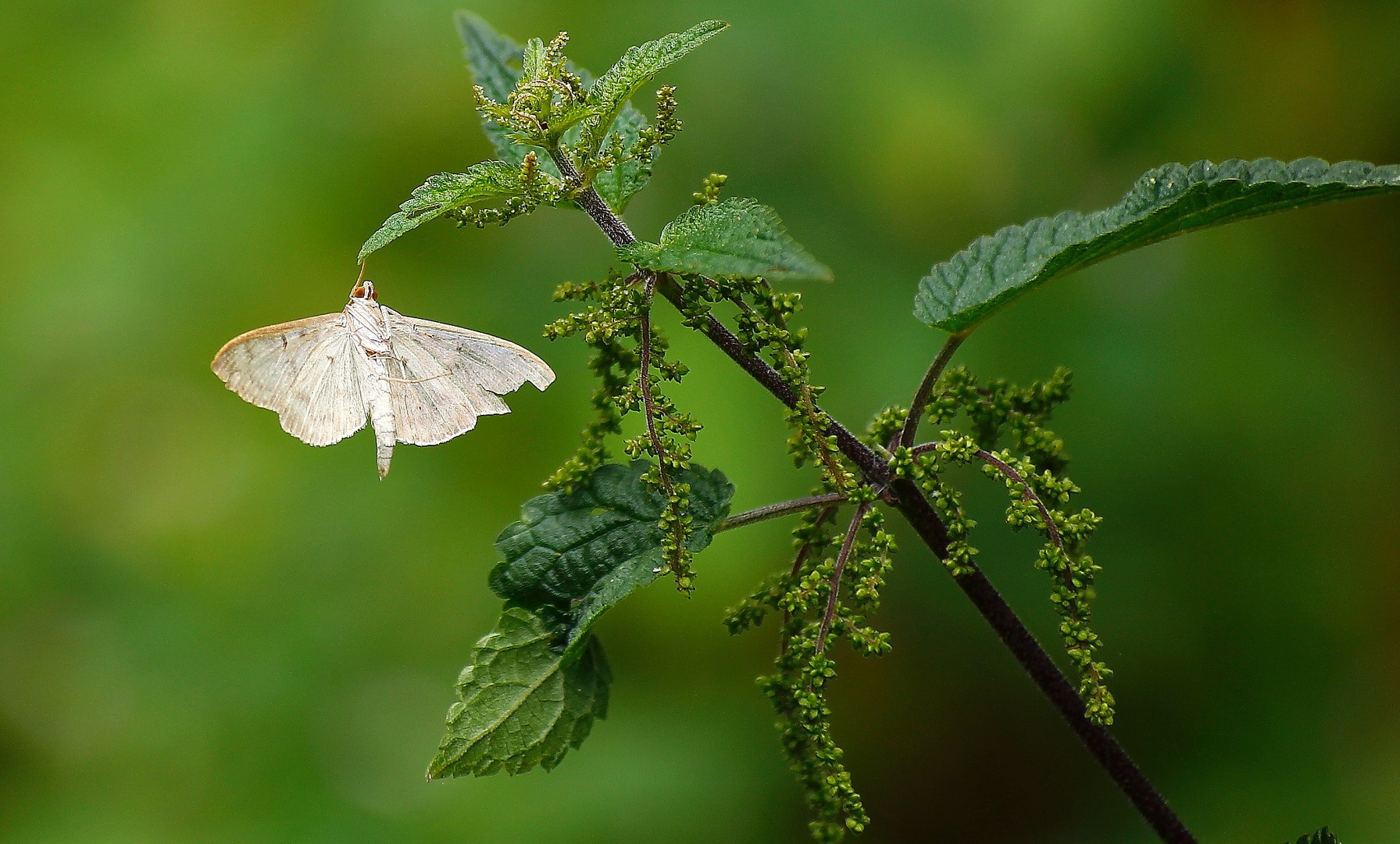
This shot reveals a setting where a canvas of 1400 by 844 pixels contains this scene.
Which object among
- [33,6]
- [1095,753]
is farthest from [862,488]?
[33,6]

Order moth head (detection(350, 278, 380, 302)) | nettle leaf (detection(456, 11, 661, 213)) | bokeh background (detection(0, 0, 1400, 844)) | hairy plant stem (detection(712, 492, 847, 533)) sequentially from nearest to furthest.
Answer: hairy plant stem (detection(712, 492, 847, 533)) < nettle leaf (detection(456, 11, 661, 213)) < moth head (detection(350, 278, 380, 302)) < bokeh background (detection(0, 0, 1400, 844))

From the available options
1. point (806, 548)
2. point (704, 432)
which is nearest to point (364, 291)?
point (806, 548)

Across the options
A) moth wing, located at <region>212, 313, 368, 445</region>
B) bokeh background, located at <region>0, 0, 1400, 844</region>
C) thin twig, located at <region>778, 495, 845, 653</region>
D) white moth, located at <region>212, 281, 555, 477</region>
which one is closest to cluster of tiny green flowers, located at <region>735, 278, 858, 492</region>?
thin twig, located at <region>778, 495, 845, 653</region>

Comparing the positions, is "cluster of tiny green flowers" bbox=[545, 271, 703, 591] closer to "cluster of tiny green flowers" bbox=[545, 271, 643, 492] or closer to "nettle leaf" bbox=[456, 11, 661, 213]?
"cluster of tiny green flowers" bbox=[545, 271, 643, 492]

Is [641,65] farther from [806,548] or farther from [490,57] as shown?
[806,548]

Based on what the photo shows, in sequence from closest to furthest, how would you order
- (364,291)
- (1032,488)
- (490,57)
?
(1032,488) → (364,291) → (490,57)

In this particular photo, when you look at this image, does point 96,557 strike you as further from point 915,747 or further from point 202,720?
point 915,747
